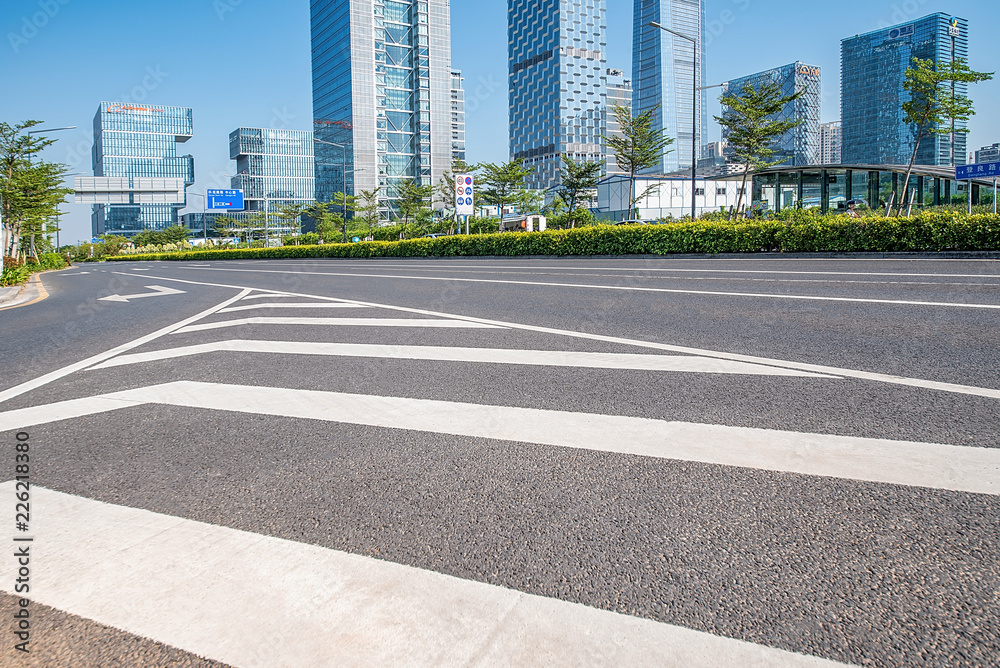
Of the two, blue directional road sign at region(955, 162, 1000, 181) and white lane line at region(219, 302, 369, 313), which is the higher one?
blue directional road sign at region(955, 162, 1000, 181)

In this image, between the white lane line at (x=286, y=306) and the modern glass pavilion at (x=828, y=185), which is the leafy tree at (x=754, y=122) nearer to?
the modern glass pavilion at (x=828, y=185)

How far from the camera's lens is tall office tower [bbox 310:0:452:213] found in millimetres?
121125

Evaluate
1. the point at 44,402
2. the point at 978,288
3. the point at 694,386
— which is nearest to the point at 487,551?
the point at 694,386

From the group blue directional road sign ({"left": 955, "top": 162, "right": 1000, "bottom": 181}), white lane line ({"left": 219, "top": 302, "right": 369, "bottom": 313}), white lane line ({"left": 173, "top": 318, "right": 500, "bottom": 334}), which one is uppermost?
blue directional road sign ({"left": 955, "top": 162, "right": 1000, "bottom": 181})

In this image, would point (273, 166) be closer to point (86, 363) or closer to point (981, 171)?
point (981, 171)

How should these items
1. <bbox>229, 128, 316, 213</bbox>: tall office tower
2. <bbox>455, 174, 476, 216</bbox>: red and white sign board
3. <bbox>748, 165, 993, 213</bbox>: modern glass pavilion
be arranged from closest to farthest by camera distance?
<bbox>455, 174, 476, 216</bbox>: red and white sign board → <bbox>748, 165, 993, 213</bbox>: modern glass pavilion → <bbox>229, 128, 316, 213</bbox>: tall office tower

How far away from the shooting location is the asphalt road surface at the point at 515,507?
173 centimetres

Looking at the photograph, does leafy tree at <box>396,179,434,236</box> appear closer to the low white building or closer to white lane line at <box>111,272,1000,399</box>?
the low white building

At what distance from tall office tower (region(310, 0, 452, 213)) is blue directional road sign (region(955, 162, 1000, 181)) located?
102 metres

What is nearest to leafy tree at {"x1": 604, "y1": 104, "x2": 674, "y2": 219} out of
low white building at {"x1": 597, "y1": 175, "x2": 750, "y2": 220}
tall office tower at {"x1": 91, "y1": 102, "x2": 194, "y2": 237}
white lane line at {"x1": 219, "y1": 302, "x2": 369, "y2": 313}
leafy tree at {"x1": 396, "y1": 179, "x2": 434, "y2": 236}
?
low white building at {"x1": 597, "y1": 175, "x2": 750, "y2": 220}

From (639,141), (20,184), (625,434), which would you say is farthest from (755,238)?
(20,184)

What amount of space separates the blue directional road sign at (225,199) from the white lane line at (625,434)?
7021 centimetres

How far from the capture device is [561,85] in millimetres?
175750

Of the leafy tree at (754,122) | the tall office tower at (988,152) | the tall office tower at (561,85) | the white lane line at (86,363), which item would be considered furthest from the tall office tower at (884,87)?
the tall office tower at (561,85)
